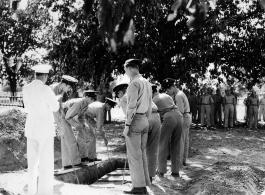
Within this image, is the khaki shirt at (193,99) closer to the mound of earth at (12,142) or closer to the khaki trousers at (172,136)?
the mound of earth at (12,142)

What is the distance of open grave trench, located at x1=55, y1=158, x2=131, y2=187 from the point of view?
7.85 m

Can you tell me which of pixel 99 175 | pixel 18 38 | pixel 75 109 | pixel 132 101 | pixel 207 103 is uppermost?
pixel 18 38

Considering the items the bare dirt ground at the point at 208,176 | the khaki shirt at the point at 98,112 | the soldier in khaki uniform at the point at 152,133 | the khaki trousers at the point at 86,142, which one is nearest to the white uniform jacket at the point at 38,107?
the bare dirt ground at the point at 208,176

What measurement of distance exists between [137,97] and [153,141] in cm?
117

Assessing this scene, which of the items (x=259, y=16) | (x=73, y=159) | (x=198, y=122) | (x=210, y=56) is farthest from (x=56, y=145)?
(x=259, y=16)

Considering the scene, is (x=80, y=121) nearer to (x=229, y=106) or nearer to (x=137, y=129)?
(x=137, y=129)

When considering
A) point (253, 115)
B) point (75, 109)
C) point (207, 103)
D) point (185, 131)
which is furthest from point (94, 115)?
point (253, 115)

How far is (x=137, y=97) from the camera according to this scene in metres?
6.51

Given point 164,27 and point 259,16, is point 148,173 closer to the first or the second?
point 164,27

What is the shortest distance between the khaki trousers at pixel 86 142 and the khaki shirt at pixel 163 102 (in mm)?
1768

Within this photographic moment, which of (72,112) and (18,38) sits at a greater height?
(18,38)

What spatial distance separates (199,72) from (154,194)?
1328 cm

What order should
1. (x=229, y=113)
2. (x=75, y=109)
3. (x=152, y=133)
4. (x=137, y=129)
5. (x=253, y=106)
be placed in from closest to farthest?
(x=137, y=129) → (x=152, y=133) → (x=75, y=109) → (x=253, y=106) → (x=229, y=113)

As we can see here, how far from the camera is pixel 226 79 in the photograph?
21.6m
